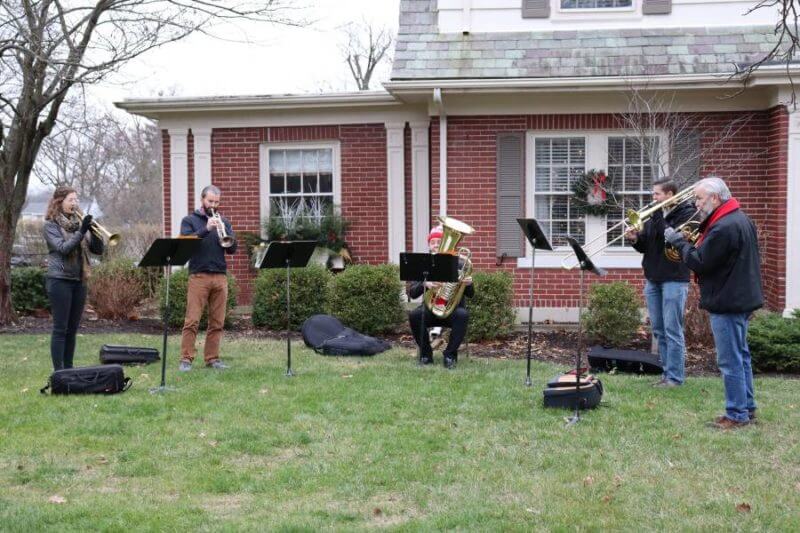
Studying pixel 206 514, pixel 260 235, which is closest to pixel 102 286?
pixel 260 235

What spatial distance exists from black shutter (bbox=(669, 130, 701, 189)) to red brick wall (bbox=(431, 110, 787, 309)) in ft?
0.49

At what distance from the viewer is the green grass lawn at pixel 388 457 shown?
4934mm

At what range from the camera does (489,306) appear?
1105 cm

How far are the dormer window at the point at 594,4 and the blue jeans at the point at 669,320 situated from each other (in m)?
5.79

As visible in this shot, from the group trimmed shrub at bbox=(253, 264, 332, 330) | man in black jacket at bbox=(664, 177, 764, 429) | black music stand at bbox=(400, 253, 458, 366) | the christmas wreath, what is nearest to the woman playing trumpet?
black music stand at bbox=(400, 253, 458, 366)

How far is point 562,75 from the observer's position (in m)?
11.9

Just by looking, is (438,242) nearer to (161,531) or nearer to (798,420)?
(798,420)

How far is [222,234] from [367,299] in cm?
313

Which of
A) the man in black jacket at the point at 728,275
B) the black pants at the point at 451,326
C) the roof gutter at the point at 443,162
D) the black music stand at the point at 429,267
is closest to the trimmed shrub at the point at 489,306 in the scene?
the black pants at the point at 451,326

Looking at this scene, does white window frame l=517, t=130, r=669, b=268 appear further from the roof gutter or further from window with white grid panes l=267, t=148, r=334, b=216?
window with white grid panes l=267, t=148, r=334, b=216

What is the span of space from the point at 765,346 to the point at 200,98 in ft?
28.3

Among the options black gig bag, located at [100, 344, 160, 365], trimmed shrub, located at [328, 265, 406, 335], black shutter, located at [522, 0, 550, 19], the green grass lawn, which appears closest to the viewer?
the green grass lawn

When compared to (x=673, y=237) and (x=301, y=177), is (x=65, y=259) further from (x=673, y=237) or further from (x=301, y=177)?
(x=301, y=177)

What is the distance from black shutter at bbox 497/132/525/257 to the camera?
12.3 metres
